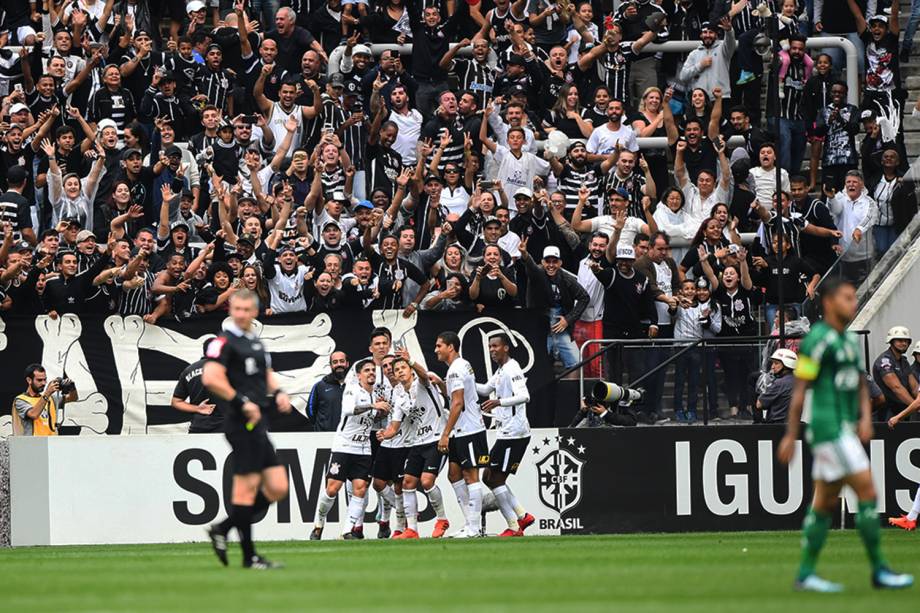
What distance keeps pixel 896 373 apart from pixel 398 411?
257 inches

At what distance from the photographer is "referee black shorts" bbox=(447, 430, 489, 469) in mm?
20062

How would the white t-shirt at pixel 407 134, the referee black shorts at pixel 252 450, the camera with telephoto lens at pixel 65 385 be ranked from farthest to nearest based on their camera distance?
1. the white t-shirt at pixel 407 134
2. the camera with telephoto lens at pixel 65 385
3. the referee black shorts at pixel 252 450

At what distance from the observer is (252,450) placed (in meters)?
13.1

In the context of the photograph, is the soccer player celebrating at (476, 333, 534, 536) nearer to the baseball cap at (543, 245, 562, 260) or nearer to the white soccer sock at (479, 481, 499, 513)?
the white soccer sock at (479, 481, 499, 513)

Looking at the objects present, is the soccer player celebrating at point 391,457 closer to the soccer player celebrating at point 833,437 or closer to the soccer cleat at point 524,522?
the soccer cleat at point 524,522

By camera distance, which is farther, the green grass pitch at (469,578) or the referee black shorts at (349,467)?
the referee black shorts at (349,467)

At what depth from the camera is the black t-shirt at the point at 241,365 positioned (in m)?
13.1

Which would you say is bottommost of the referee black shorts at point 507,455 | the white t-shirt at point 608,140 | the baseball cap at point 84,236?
the referee black shorts at point 507,455

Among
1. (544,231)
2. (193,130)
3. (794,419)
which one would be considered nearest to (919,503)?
(544,231)

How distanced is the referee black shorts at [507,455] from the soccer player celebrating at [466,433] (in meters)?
0.11

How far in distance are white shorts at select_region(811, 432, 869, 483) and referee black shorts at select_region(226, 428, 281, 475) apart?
4447mm

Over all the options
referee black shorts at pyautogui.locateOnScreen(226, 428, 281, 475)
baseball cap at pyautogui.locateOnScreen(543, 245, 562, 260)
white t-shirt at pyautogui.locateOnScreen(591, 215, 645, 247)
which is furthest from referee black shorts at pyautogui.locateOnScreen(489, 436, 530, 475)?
referee black shorts at pyautogui.locateOnScreen(226, 428, 281, 475)

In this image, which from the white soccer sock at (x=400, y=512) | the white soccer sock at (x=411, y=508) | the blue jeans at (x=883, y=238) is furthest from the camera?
the blue jeans at (x=883, y=238)

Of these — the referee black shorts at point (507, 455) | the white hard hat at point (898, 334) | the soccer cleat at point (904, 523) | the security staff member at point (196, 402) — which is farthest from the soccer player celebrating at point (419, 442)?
the white hard hat at point (898, 334)
